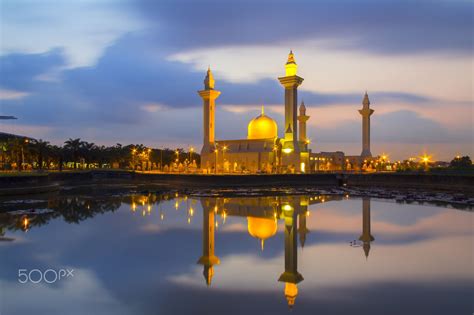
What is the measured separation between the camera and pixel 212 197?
1178 inches

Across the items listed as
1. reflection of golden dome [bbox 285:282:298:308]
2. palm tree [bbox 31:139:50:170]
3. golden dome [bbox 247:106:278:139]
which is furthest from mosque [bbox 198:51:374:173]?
reflection of golden dome [bbox 285:282:298:308]

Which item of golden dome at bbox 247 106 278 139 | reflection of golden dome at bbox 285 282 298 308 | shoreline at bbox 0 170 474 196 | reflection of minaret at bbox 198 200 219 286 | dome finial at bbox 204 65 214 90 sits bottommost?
reflection of golden dome at bbox 285 282 298 308

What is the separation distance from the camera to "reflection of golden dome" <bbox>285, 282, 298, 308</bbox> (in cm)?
838

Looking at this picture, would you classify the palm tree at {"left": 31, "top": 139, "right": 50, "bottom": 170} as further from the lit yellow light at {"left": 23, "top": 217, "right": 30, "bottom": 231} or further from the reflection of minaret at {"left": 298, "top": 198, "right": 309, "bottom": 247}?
the reflection of minaret at {"left": 298, "top": 198, "right": 309, "bottom": 247}

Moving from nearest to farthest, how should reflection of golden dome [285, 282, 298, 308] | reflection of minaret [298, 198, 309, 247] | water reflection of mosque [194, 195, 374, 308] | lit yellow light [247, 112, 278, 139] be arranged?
reflection of golden dome [285, 282, 298, 308] → water reflection of mosque [194, 195, 374, 308] → reflection of minaret [298, 198, 309, 247] → lit yellow light [247, 112, 278, 139]

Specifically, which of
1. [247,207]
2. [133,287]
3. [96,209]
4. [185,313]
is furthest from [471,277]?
[96,209]

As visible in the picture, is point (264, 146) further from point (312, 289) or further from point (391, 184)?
point (312, 289)

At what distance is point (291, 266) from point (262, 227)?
19.9 ft

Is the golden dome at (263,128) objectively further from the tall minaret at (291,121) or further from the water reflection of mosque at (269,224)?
the water reflection of mosque at (269,224)

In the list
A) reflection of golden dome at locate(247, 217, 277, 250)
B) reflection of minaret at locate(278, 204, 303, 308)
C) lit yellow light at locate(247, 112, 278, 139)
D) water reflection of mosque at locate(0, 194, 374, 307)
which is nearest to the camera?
reflection of minaret at locate(278, 204, 303, 308)

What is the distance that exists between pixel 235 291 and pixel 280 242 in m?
5.41

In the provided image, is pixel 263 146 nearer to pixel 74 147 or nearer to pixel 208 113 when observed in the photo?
pixel 208 113

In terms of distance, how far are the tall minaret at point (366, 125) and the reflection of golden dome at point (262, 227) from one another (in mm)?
58550

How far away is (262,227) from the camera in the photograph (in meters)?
17.1
